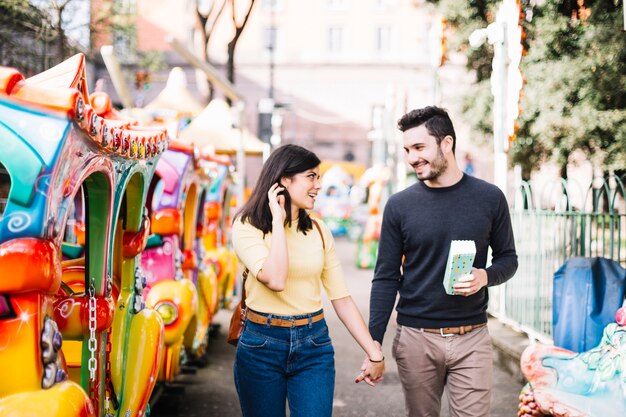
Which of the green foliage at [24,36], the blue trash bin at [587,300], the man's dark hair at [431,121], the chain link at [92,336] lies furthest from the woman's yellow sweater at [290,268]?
the green foliage at [24,36]

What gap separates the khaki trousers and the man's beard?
0.70 meters

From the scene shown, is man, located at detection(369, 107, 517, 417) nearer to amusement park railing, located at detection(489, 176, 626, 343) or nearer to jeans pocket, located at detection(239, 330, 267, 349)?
jeans pocket, located at detection(239, 330, 267, 349)

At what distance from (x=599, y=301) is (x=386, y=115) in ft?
54.4

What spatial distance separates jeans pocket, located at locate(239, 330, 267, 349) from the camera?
3.45 metres

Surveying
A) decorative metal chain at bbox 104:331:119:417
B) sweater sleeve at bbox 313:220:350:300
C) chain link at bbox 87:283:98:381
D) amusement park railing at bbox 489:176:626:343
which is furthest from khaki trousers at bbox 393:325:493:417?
amusement park railing at bbox 489:176:626:343

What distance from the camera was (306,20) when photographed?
43.2m

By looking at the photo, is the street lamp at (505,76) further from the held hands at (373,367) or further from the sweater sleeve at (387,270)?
the held hands at (373,367)

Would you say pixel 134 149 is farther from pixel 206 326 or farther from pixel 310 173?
pixel 206 326

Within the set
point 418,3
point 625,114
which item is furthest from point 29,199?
point 418,3

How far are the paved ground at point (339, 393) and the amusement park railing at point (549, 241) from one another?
0.70 m

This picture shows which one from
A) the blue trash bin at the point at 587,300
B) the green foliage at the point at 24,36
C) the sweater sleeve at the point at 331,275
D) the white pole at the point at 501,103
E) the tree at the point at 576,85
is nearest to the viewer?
the sweater sleeve at the point at 331,275

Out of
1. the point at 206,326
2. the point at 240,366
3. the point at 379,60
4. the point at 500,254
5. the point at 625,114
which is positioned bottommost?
the point at 206,326

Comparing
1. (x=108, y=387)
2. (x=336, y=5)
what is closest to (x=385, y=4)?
(x=336, y=5)

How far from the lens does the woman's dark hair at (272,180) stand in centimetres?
356
